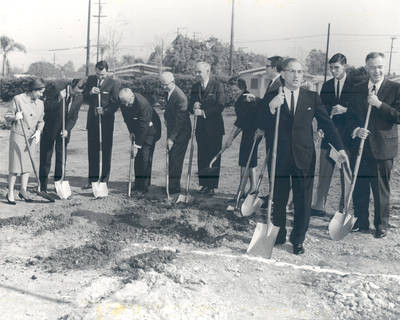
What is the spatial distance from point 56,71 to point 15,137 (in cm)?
7674

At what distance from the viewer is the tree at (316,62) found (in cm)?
5962

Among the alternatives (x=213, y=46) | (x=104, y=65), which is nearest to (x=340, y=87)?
(x=104, y=65)

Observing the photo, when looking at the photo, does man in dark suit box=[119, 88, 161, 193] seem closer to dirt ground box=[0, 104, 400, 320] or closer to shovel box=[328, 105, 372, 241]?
dirt ground box=[0, 104, 400, 320]

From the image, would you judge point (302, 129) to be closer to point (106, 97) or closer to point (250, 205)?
point (250, 205)

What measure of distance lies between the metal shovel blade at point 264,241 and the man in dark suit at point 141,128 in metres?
2.89

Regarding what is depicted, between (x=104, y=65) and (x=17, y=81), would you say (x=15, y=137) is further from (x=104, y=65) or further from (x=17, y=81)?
(x=17, y=81)

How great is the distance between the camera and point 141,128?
24.8ft

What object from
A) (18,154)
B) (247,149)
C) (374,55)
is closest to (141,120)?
(247,149)

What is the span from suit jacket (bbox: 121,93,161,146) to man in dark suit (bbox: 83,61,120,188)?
32 cm

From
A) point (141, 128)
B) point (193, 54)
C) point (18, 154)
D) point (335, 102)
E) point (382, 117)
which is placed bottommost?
point (18, 154)

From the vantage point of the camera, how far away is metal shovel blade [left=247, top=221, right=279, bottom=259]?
5.22 m

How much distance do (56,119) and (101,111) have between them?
66cm

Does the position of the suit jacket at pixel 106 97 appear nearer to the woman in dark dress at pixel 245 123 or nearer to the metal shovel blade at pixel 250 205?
the woman in dark dress at pixel 245 123

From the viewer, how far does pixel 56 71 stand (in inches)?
3155
